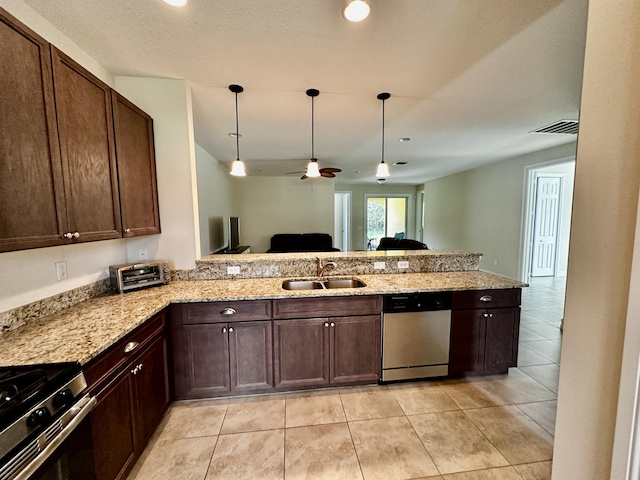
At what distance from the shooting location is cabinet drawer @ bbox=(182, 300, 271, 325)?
1.93 m

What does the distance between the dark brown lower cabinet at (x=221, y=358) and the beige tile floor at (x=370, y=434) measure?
5.9 inches

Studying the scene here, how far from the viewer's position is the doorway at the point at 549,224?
518 cm

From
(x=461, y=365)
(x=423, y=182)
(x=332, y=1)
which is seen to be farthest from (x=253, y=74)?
(x=423, y=182)

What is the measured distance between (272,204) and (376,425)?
5.85 metres

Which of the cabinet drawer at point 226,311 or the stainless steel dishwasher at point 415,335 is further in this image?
the stainless steel dishwasher at point 415,335

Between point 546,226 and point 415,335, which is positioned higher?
point 546,226

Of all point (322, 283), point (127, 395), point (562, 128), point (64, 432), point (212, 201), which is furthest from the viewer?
point (212, 201)

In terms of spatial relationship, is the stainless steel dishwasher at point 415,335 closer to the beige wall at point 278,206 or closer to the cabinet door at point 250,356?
the cabinet door at point 250,356

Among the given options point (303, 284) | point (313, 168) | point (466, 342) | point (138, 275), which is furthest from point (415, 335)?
point (138, 275)

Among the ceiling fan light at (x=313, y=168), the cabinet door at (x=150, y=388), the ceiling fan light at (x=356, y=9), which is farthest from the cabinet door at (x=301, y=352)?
the ceiling fan light at (x=356, y=9)

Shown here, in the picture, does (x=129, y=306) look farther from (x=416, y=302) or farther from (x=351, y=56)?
(x=351, y=56)

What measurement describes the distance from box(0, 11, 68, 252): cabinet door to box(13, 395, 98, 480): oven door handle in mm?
701

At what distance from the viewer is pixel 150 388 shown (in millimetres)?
1646

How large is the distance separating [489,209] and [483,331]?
453 cm
